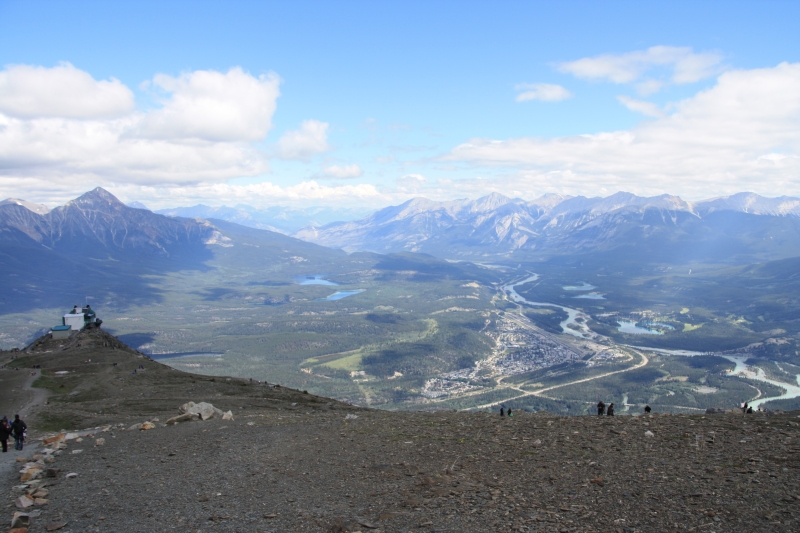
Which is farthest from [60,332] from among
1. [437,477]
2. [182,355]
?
A: [182,355]

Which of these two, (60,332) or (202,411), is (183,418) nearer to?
(202,411)

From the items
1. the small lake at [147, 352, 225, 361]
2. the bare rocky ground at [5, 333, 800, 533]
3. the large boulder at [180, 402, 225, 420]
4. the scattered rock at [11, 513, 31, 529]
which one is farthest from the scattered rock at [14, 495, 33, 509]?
the small lake at [147, 352, 225, 361]

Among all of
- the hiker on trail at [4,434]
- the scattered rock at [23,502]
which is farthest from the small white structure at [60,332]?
the scattered rock at [23,502]

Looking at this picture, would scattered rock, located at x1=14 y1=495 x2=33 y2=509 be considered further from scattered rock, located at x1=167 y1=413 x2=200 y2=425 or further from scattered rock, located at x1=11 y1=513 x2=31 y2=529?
scattered rock, located at x1=167 y1=413 x2=200 y2=425

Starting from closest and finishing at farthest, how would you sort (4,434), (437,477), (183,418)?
1. (437,477)
2. (4,434)
3. (183,418)

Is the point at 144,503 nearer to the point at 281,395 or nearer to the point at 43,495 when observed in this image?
the point at 43,495

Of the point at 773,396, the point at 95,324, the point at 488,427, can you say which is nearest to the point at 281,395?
the point at 488,427

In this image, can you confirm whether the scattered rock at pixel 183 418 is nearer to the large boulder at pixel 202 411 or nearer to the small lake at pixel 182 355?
the large boulder at pixel 202 411
